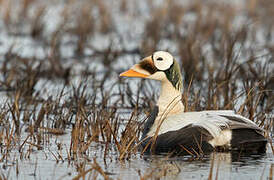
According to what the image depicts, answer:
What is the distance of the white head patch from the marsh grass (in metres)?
0.27

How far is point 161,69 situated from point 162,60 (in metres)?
0.08

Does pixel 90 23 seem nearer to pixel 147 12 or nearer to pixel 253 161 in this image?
pixel 147 12

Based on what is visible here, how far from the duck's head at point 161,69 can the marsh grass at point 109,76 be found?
0.56ft

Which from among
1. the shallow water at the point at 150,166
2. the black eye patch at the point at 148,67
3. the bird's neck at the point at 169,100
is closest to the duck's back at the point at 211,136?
the shallow water at the point at 150,166

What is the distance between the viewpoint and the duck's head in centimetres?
623

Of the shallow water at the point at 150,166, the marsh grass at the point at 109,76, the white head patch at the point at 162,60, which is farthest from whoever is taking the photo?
the white head patch at the point at 162,60

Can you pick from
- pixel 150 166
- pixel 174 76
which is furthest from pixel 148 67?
pixel 150 166

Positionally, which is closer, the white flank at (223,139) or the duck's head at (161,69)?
the white flank at (223,139)

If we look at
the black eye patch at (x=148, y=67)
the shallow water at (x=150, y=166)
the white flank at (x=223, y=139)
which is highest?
the black eye patch at (x=148, y=67)

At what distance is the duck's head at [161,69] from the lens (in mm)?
6227

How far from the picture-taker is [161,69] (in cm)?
624

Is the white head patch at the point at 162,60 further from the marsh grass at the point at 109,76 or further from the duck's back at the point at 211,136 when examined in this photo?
the duck's back at the point at 211,136

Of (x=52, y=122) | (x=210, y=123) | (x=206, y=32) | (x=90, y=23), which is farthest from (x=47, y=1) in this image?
(x=210, y=123)

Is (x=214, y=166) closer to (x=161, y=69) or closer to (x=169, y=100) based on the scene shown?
(x=169, y=100)
